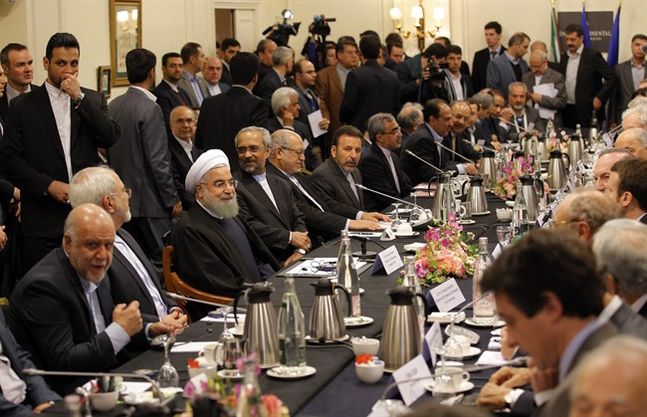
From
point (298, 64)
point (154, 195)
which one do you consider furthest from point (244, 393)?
point (298, 64)

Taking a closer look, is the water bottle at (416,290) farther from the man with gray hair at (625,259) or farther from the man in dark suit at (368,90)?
the man in dark suit at (368,90)

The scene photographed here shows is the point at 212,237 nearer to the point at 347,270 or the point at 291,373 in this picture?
the point at 347,270

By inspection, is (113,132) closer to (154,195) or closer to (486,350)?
(154,195)

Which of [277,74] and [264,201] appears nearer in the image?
[264,201]

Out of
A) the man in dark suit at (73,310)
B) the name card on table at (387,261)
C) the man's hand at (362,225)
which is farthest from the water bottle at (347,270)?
the man's hand at (362,225)

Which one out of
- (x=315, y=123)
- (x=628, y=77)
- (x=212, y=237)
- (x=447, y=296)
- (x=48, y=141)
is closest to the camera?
(x=447, y=296)

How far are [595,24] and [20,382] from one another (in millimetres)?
11995

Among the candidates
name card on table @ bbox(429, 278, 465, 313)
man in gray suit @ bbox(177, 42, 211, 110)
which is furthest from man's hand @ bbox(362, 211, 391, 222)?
man in gray suit @ bbox(177, 42, 211, 110)

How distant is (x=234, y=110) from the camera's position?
323 inches

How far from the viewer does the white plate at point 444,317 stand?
13.6ft

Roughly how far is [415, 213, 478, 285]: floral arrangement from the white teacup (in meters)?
1.49

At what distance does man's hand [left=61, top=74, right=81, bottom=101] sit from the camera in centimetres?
627

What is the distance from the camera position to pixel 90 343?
395 cm

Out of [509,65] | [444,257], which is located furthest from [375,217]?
[509,65]
